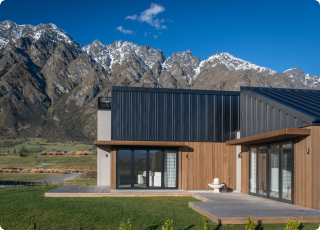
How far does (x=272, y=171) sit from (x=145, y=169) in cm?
502

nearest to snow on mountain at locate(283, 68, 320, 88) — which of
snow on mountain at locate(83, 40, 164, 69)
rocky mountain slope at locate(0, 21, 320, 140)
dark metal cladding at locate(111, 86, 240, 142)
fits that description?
rocky mountain slope at locate(0, 21, 320, 140)

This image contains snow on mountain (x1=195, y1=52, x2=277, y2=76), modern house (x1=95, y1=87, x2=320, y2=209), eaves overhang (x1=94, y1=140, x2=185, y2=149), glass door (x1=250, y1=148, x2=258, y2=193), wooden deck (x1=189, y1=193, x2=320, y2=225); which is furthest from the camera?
snow on mountain (x1=195, y1=52, x2=277, y2=76)

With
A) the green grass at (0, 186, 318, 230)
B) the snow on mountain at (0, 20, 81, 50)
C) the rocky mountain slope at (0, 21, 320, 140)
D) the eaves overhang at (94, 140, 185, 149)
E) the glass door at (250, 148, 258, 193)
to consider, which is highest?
the snow on mountain at (0, 20, 81, 50)

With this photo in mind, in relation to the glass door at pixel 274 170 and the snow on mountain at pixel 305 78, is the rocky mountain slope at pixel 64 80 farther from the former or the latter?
the glass door at pixel 274 170

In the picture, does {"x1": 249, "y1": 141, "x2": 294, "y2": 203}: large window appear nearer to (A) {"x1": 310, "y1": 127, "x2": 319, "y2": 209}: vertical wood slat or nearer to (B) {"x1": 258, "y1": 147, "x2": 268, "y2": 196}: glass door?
(B) {"x1": 258, "y1": 147, "x2": 268, "y2": 196}: glass door

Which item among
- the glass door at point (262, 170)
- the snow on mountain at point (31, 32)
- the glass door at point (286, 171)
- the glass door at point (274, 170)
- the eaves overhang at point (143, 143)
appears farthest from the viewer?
the snow on mountain at point (31, 32)

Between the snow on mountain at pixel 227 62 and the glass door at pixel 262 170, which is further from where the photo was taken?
the snow on mountain at pixel 227 62

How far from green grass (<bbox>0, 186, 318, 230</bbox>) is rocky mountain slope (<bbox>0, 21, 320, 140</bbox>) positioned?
212 feet

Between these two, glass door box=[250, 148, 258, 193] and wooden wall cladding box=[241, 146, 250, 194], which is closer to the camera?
glass door box=[250, 148, 258, 193]

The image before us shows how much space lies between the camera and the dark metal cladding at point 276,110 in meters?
7.53

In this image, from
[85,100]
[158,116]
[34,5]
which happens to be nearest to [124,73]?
[85,100]

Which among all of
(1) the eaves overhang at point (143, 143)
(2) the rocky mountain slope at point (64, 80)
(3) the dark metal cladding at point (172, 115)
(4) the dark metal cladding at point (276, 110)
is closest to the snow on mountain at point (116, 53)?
(2) the rocky mountain slope at point (64, 80)

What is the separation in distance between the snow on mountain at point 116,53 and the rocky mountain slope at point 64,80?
1598mm

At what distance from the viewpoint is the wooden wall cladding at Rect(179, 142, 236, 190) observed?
11.6 metres
